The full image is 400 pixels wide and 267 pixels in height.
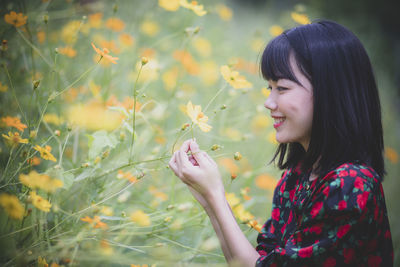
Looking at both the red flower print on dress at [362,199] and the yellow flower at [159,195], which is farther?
the yellow flower at [159,195]

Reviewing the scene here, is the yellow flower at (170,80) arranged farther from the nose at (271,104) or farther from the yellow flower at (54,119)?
the nose at (271,104)

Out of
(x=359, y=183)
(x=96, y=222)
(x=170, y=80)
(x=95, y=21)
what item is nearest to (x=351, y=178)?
(x=359, y=183)

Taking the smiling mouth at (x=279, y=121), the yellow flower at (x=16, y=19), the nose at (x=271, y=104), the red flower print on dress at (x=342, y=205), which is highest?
the yellow flower at (x=16, y=19)

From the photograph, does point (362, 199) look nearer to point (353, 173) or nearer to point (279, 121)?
point (353, 173)

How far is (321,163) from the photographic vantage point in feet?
2.34

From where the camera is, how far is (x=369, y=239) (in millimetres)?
620

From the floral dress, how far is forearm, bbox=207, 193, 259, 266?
0.03 m

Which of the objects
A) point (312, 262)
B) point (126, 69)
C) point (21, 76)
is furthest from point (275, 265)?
point (126, 69)

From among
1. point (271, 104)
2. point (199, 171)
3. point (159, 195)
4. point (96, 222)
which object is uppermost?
point (271, 104)

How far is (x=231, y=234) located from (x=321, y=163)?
247mm

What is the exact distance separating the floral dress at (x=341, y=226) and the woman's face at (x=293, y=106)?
109mm

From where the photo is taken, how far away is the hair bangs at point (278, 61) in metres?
0.70

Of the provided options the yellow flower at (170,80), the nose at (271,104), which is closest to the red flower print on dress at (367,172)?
the nose at (271,104)

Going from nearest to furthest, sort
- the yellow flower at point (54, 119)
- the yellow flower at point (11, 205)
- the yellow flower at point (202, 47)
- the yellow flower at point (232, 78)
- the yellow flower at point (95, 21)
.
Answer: the yellow flower at point (11, 205) < the yellow flower at point (232, 78) < the yellow flower at point (54, 119) < the yellow flower at point (95, 21) < the yellow flower at point (202, 47)
